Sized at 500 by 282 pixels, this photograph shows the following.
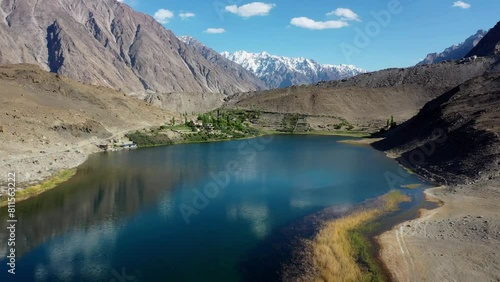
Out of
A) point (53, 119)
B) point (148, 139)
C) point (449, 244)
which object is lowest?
point (449, 244)

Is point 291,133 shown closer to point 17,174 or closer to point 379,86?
point 379,86

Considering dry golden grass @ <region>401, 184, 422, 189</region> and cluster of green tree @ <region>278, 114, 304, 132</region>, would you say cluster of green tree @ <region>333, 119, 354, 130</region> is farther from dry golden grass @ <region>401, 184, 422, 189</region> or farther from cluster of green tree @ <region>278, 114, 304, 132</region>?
dry golden grass @ <region>401, 184, 422, 189</region>

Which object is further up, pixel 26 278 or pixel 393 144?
pixel 393 144

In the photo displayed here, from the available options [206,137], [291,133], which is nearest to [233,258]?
[206,137]

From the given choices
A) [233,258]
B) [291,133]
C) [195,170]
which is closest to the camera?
[233,258]

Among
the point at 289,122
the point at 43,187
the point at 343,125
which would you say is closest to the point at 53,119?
the point at 43,187

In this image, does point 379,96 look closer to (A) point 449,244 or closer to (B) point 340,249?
(A) point 449,244

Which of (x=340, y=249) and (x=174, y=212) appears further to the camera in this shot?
(x=174, y=212)

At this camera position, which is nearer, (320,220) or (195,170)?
(320,220)
